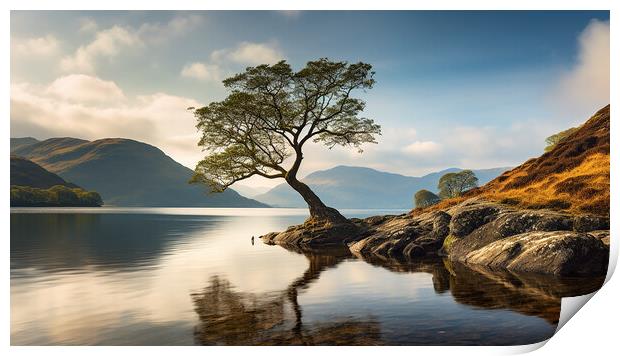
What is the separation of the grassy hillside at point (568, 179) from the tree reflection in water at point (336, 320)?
1062 cm

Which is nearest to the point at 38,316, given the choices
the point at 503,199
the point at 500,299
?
the point at 500,299

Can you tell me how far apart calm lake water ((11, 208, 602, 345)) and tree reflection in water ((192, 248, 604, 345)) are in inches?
1.6

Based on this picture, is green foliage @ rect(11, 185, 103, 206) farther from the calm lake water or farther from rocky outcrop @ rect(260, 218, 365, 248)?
the calm lake water

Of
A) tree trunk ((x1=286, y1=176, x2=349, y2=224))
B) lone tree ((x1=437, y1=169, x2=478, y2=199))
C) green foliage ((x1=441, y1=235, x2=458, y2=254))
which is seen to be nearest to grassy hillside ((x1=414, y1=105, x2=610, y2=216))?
green foliage ((x1=441, y1=235, x2=458, y2=254))

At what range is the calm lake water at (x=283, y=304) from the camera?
13828 millimetres

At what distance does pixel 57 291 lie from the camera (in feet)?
69.6

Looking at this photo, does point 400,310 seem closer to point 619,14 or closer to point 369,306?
point 369,306

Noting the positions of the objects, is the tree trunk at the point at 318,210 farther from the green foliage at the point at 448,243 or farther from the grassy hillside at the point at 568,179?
the green foliage at the point at 448,243

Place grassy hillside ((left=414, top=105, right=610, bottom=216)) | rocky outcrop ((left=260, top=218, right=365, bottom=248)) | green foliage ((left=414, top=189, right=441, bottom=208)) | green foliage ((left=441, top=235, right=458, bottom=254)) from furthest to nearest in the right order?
1. green foliage ((left=414, top=189, right=441, bottom=208))
2. rocky outcrop ((left=260, top=218, right=365, bottom=248))
3. green foliage ((left=441, top=235, right=458, bottom=254))
4. grassy hillside ((left=414, top=105, right=610, bottom=216))

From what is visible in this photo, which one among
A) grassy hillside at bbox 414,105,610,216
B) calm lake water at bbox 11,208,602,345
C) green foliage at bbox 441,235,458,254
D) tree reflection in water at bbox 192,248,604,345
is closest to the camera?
tree reflection in water at bbox 192,248,604,345

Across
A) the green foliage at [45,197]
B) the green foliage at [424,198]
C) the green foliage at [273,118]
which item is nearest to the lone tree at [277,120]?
the green foliage at [273,118]

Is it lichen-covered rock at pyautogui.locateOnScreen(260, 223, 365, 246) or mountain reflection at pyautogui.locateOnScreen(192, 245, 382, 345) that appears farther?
lichen-covered rock at pyautogui.locateOnScreen(260, 223, 365, 246)

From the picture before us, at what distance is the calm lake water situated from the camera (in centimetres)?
1383

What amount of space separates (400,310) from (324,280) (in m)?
6.98
